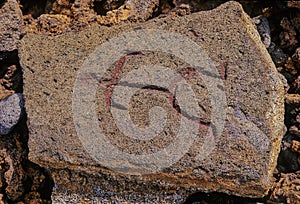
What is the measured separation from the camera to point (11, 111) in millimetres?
1934

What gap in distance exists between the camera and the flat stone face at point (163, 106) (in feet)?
5.55

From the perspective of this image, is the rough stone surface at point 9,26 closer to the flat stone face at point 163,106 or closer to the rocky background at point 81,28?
the rocky background at point 81,28

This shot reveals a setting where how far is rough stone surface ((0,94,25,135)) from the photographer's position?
193cm

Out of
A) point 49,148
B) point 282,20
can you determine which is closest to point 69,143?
point 49,148

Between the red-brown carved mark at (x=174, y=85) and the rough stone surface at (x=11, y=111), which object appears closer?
the red-brown carved mark at (x=174, y=85)

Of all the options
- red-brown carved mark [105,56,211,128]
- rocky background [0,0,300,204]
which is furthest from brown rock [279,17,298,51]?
red-brown carved mark [105,56,211,128]

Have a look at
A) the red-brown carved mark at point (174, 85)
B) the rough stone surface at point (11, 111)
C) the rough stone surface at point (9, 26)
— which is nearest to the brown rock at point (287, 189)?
the red-brown carved mark at point (174, 85)

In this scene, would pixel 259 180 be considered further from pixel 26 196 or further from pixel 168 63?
pixel 26 196

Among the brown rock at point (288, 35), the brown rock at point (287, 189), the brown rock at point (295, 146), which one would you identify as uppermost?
the brown rock at point (288, 35)

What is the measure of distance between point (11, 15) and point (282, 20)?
43.4 inches

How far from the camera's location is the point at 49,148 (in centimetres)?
178

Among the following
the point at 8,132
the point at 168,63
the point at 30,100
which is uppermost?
the point at 168,63

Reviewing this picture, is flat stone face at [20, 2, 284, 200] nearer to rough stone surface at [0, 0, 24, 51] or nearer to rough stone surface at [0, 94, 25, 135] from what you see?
rough stone surface at [0, 94, 25, 135]

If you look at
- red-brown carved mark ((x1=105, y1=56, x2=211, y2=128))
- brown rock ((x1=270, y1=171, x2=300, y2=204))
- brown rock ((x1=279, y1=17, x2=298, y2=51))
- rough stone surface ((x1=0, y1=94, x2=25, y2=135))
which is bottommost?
brown rock ((x1=270, y1=171, x2=300, y2=204))
